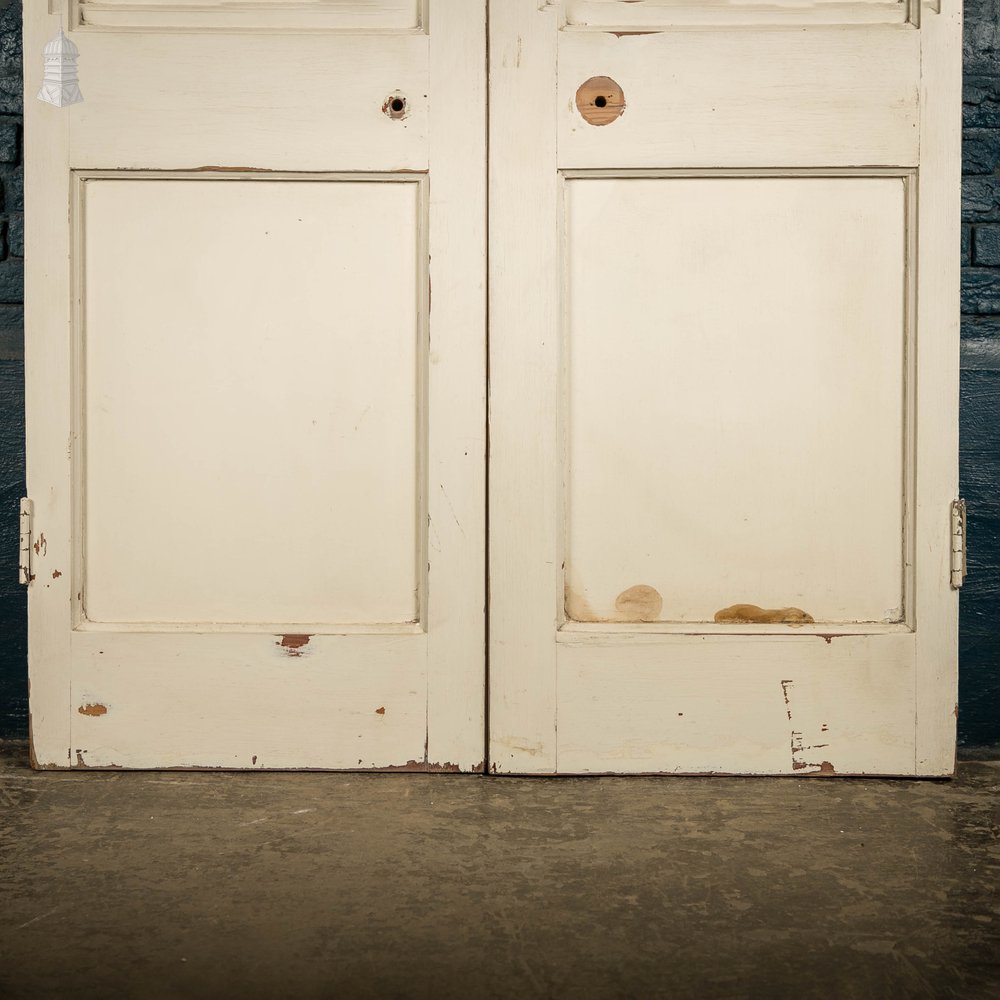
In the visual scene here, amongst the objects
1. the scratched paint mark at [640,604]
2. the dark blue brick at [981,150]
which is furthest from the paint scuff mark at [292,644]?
the dark blue brick at [981,150]

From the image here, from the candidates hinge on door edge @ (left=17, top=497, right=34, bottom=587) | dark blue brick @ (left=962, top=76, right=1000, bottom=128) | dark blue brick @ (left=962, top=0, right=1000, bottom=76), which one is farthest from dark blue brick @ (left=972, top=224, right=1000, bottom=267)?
hinge on door edge @ (left=17, top=497, right=34, bottom=587)

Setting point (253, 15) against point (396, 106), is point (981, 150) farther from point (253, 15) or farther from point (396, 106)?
point (253, 15)

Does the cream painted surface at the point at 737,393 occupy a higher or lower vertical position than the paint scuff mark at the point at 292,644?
higher

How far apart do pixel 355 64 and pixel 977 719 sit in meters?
2.06

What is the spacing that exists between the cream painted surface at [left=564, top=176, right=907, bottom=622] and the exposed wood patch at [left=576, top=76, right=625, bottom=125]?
134mm

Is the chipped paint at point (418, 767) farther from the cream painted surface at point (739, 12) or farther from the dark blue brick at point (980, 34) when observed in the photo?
the dark blue brick at point (980, 34)

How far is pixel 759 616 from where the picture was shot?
206 cm

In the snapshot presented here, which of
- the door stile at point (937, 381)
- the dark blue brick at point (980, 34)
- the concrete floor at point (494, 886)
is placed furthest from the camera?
the dark blue brick at point (980, 34)

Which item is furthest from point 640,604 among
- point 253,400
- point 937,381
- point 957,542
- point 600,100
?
point 600,100

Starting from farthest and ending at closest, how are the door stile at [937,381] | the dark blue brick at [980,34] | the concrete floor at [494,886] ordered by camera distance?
1. the dark blue brick at [980,34]
2. the door stile at [937,381]
3. the concrete floor at [494,886]

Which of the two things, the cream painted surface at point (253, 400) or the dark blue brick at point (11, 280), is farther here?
the dark blue brick at point (11, 280)

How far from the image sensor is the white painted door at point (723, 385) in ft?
6.55

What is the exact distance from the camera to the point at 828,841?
1.72m

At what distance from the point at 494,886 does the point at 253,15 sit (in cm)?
183
